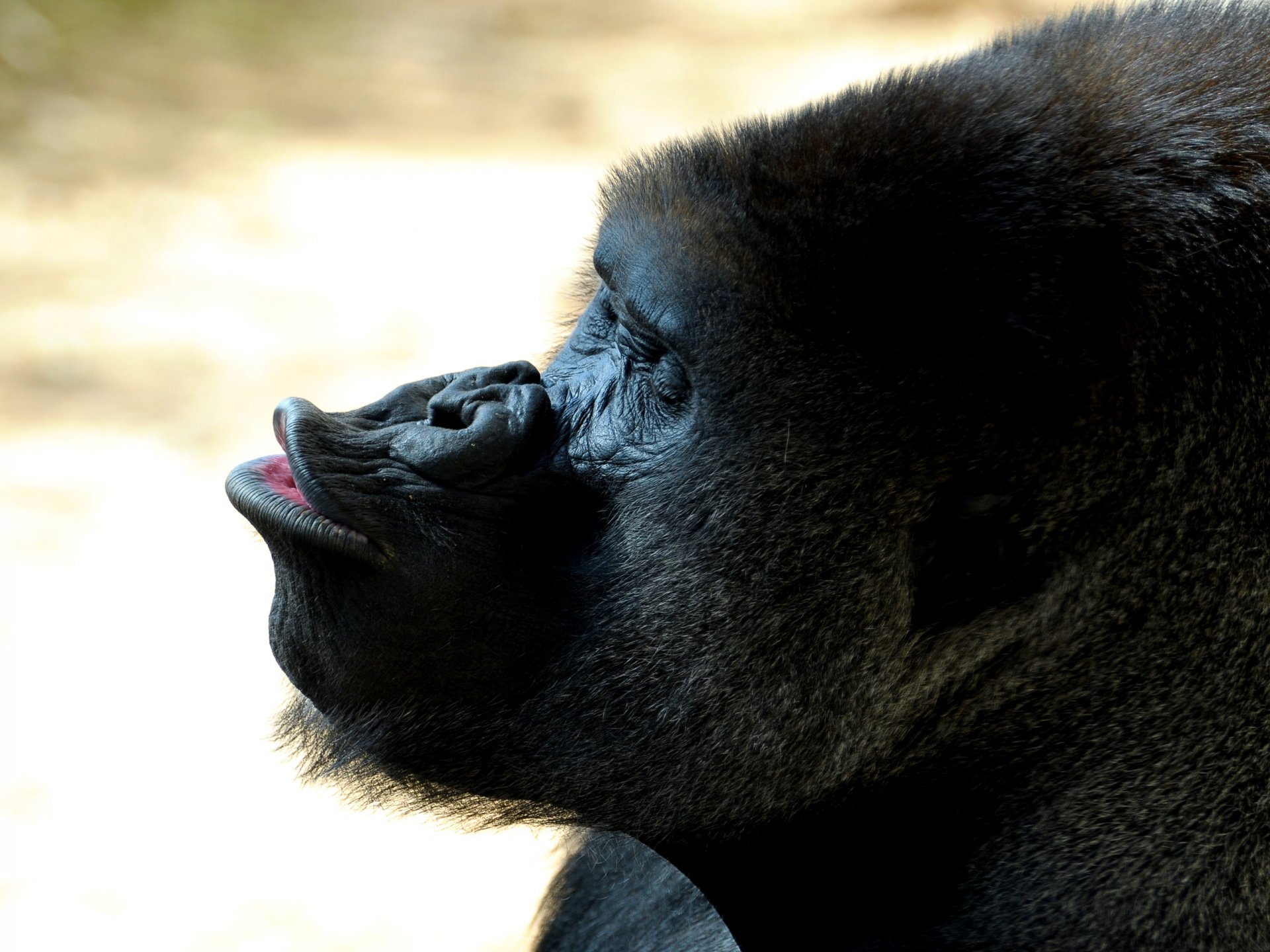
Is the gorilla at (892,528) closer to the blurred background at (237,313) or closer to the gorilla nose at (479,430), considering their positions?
the gorilla nose at (479,430)

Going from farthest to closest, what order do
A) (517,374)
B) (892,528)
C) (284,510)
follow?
(517,374) → (284,510) → (892,528)

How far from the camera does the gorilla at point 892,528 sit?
157cm

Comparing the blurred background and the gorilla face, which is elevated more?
the blurred background

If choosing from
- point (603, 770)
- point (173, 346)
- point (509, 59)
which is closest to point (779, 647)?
point (603, 770)

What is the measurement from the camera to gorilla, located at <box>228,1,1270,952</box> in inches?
61.7

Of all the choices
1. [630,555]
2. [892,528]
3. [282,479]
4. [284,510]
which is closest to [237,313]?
[282,479]

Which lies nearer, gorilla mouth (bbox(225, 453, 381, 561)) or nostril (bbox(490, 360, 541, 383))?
gorilla mouth (bbox(225, 453, 381, 561))

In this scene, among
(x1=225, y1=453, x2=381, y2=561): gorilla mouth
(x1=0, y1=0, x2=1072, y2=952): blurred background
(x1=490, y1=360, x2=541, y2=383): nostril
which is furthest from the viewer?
(x1=0, y1=0, x2=1072, y2=952): blurred background

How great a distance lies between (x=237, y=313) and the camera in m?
5.80

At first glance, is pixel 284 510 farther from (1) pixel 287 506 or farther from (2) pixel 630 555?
(2) pixel 630 555

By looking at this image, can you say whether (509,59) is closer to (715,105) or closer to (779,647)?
(715,105)

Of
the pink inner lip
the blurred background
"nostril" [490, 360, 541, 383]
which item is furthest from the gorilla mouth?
the blurred background

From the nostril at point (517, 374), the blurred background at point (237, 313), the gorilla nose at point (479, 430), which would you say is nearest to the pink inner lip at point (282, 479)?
the gorilla nose at point (479, 430)

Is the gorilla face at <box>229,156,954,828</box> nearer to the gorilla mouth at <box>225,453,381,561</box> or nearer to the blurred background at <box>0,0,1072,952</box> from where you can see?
the gorilla mouth at <box>225,453,381,561</box>
